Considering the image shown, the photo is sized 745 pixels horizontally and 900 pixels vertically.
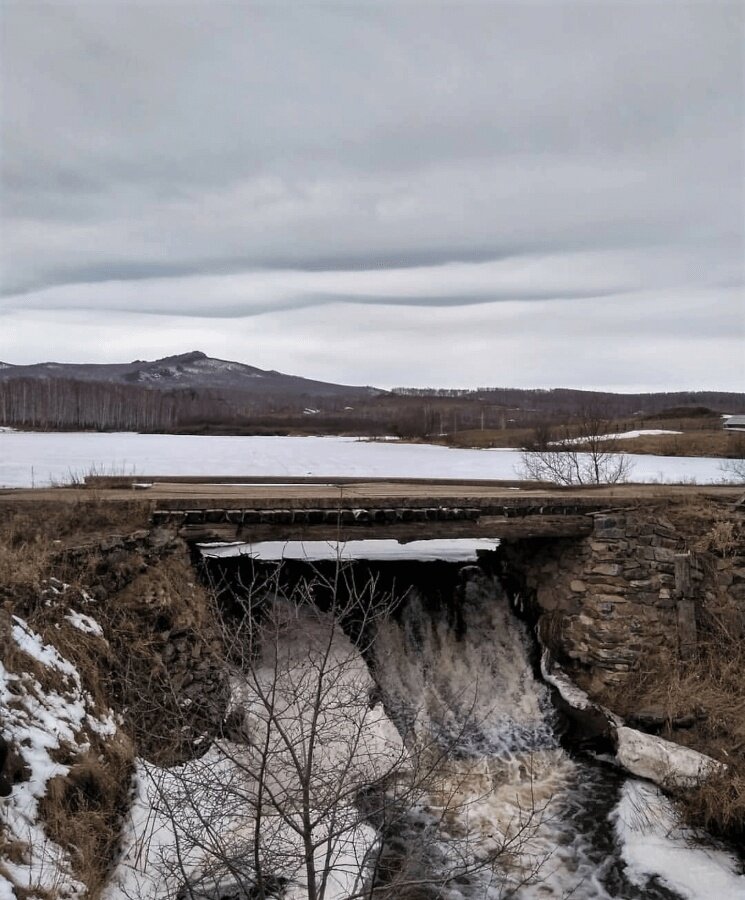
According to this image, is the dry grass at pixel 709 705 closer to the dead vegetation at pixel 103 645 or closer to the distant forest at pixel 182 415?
the dead vegetation at pixel 103 645

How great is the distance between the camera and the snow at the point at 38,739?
559 cm

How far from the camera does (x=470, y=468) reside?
31453 mm

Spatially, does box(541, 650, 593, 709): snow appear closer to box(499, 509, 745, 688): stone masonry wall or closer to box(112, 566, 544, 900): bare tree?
box(499, 509, 745, 688): stone masonry wall

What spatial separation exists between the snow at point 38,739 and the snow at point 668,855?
5946 millimetres

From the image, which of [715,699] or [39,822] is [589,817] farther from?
[39,822]

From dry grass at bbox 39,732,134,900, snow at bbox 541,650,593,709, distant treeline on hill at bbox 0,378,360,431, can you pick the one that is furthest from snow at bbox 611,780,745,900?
distant treeline on hill at bbox 0,378,360,431

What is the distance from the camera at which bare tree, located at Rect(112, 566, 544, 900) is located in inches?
199

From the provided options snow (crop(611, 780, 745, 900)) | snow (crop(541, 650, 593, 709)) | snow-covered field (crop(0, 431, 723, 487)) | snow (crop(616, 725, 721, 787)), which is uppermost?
snow-covered field (crop(0, 431, 723, 487))

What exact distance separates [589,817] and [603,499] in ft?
17.4

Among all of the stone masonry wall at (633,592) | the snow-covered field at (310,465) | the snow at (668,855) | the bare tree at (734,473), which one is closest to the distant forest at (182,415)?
the snow-covered field at (310,465)

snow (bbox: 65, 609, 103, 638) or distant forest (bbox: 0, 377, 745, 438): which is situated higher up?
distant forest (bbox: 0, 377, 745, 438)

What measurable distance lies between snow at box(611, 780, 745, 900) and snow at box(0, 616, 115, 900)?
5946 mm

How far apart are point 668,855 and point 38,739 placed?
6846 mm

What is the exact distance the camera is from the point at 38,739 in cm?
662
